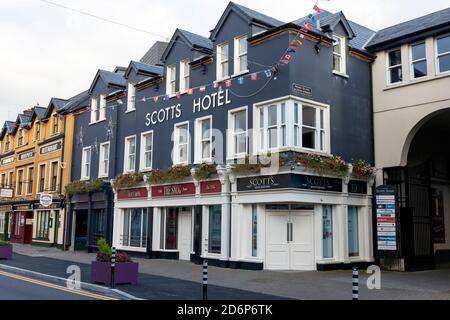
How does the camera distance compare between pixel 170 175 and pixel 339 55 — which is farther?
pixel 170 175

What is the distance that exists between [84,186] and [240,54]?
12.7 metres

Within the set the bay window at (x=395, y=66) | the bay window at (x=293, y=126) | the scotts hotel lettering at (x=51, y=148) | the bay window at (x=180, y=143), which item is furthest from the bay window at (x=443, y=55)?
the scotts hotel lettering at (x=51, y=148)

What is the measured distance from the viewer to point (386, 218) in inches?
707

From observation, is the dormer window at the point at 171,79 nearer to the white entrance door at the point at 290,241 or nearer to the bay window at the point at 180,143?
the bay window at the point at 180,143

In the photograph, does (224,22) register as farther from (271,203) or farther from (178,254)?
(178,254)

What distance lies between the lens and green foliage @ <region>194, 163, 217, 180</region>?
19891mm

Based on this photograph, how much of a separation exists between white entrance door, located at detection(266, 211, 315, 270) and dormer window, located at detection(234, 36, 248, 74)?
590 cm

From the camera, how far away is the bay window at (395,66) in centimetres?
2014

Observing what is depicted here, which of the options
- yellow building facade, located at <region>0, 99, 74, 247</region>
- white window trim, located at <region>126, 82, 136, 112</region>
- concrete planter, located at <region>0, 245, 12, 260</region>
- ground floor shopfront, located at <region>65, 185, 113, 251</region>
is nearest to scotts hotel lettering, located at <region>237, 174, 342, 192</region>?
white window trim, located at <region>126, 82, 136, 112</region>

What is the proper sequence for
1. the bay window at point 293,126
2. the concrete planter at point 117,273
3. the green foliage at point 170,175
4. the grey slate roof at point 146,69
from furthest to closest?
the grey slate roof at point 146,69 → the green foliage at point 170,175 → the bay window at point 293,126 → the concrete planter at point 117,273

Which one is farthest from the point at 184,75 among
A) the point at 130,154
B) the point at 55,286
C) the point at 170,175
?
the point at 55,286

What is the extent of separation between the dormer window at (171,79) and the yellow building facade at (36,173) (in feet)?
33.1

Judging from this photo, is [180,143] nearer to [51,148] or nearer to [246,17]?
[246,17]

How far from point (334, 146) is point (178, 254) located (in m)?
8.45
